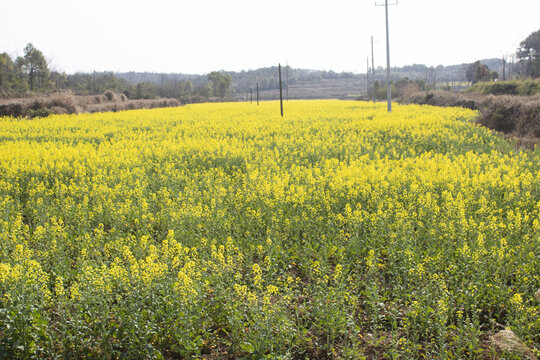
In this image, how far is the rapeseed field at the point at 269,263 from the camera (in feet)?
15.5

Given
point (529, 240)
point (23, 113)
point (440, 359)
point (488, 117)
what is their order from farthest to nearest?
point (23, 113), point (488, 117), point (529, 240), point (440, 359)

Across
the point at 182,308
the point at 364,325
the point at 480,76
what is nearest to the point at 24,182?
the point at 182,308

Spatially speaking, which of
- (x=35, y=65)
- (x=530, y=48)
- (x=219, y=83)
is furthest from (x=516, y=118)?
(x=219, y=83)

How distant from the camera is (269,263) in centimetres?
608

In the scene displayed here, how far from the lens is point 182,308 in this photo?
4688 mm

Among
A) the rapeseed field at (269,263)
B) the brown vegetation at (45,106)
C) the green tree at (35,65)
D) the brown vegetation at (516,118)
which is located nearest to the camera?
the rapeseed field at (269,263)

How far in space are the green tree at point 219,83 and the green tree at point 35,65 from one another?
4962 centimetres

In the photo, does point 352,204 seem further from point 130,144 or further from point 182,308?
point 130,144

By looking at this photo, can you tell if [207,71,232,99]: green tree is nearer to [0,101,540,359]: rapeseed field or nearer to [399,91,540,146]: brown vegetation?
[399,91,540,146]: brown vegetation

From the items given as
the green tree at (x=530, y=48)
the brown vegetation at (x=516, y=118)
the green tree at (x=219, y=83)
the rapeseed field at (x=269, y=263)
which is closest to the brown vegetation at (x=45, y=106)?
the rapeseed field at (x=269, y=263)

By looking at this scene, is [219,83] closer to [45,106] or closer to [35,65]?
[35,65]

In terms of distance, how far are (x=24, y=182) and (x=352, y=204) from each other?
9537mm

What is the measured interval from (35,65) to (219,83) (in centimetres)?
5483

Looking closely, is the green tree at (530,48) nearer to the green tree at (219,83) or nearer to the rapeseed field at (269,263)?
the green tree at (219,83)
